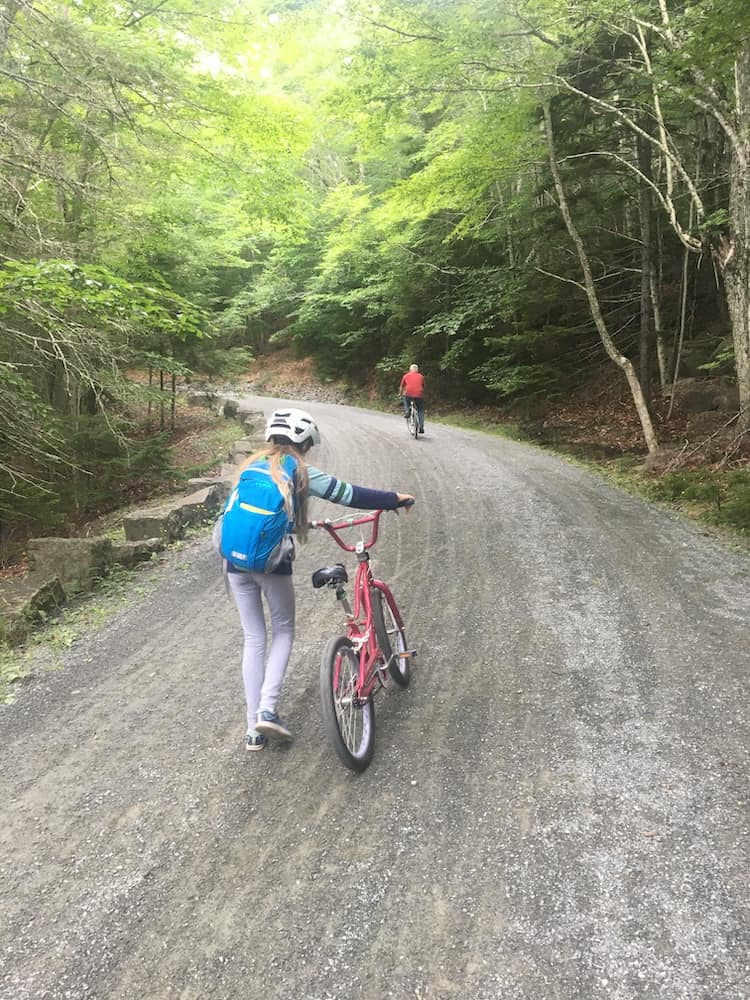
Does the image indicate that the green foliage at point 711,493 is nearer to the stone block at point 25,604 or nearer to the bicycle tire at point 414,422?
the bicycle tire at point 414,422

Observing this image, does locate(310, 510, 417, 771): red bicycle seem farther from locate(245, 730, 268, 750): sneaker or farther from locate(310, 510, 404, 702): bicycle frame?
locate(245, 730, 268, 750): sneaker

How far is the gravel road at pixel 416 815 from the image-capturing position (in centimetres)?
203

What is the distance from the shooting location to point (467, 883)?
7.61 ft

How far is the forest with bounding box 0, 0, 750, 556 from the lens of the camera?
20.5 feet

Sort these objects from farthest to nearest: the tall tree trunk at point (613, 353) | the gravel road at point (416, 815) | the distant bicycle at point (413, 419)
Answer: the distant bicycle at point (413, 419) < the tall tree trunk at point (613, 353) < the gravel road at point (416, 815)

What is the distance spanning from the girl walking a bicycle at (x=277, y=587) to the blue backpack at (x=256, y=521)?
0.24 ft

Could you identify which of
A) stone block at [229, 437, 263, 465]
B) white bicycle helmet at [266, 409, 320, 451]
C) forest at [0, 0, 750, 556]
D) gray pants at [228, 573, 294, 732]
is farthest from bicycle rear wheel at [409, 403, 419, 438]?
gray pants at [228, 573, 294, 732]

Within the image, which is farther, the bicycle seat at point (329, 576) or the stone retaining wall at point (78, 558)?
the stone retaining wall at point (78, 558)

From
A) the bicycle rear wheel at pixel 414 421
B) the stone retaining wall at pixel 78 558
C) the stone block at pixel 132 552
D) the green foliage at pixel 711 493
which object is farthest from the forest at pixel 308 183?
the bicycle rear wheel at pixel 414 421

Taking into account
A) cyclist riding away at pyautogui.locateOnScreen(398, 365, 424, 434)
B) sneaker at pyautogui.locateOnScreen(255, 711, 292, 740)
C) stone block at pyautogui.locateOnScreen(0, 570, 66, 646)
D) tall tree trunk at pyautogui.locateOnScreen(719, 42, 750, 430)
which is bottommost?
stone block at pyautogui.locateOnScreen(0, 570, 66, 646)

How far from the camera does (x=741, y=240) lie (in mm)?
7402

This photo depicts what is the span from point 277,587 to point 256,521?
46 cm

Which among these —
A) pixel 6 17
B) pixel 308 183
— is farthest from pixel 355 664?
pixel 308 183

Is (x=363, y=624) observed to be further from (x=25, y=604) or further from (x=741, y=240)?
(x=741, y=240)
